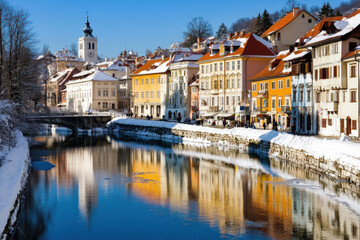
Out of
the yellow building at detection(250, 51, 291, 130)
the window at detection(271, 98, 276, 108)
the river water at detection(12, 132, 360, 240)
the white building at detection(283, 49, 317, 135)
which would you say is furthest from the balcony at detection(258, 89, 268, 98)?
the river water at detection(12, 132, 360, 240)

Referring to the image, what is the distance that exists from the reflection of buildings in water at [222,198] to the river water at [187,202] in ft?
0.14

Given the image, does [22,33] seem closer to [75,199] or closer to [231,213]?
[75,199]

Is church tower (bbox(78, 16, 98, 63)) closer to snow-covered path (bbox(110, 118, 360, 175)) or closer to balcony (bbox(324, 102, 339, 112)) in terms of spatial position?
snow-covered path (bbox(110, 118, 360, 175))

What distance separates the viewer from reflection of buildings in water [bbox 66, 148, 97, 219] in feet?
86.4

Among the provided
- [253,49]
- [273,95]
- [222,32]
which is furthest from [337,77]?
[222,32]

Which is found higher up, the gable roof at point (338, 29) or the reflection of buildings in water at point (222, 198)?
the gable roof at point (338, 29)

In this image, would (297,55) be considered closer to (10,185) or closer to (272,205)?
(272,205)

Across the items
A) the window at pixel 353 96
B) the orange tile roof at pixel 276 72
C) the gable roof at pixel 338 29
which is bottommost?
the window at pixel 353 96

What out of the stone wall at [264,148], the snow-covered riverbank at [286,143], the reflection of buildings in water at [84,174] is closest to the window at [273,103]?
the snow-covered riverbank at [286,143]

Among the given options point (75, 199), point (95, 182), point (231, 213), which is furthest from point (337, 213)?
point (95, 182)

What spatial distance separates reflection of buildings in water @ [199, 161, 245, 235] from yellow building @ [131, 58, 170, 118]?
50.9 metres

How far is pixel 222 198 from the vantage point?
89.4 ft

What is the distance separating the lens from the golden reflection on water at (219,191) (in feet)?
71.5

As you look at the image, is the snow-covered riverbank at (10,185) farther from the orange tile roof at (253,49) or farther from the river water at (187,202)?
the orange tile roof at (253,49)
